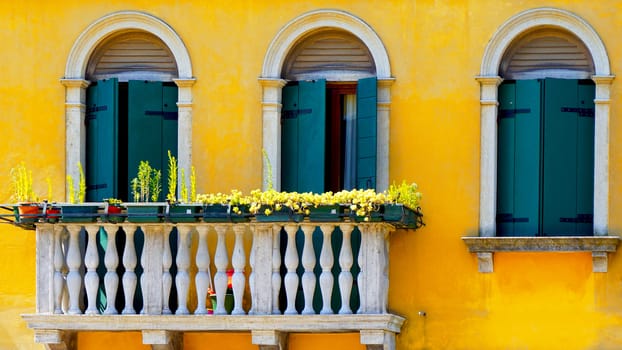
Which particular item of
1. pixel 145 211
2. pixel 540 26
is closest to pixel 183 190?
pixel 145 211

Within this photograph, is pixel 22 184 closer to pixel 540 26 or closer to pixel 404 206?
pixel 404 206

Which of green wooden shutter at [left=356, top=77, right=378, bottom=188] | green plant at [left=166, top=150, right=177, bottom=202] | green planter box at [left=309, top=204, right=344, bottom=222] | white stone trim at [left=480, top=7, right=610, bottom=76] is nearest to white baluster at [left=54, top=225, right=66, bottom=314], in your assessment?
green plant at [left=166, top=150, right=177, bottom=202]

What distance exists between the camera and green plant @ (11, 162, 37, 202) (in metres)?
22.5

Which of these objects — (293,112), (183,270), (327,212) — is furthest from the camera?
(293,112)

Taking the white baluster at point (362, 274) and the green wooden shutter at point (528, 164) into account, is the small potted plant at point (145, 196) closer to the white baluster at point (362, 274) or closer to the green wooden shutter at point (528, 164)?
the white baluster at point (362, 274)

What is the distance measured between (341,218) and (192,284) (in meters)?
2.02

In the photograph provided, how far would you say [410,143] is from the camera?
2288 cm

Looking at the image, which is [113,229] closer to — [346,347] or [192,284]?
[192,284]

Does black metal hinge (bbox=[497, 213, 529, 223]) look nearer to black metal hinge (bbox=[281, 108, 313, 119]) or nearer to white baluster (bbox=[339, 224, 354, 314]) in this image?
white baluster (bbox=[339, 224, 354, 314])

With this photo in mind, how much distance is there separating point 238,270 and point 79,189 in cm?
206

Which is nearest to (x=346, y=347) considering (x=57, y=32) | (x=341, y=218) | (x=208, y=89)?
(x=341, y=218)

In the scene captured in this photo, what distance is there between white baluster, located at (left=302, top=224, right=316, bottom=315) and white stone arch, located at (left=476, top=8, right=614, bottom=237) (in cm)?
191

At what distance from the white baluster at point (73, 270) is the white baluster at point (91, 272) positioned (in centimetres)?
10

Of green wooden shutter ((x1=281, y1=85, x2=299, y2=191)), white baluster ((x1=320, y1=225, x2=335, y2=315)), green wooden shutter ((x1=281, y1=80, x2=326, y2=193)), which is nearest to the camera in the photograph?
white baluster ((x1=320, y1=225, x2=335, y2=315))
